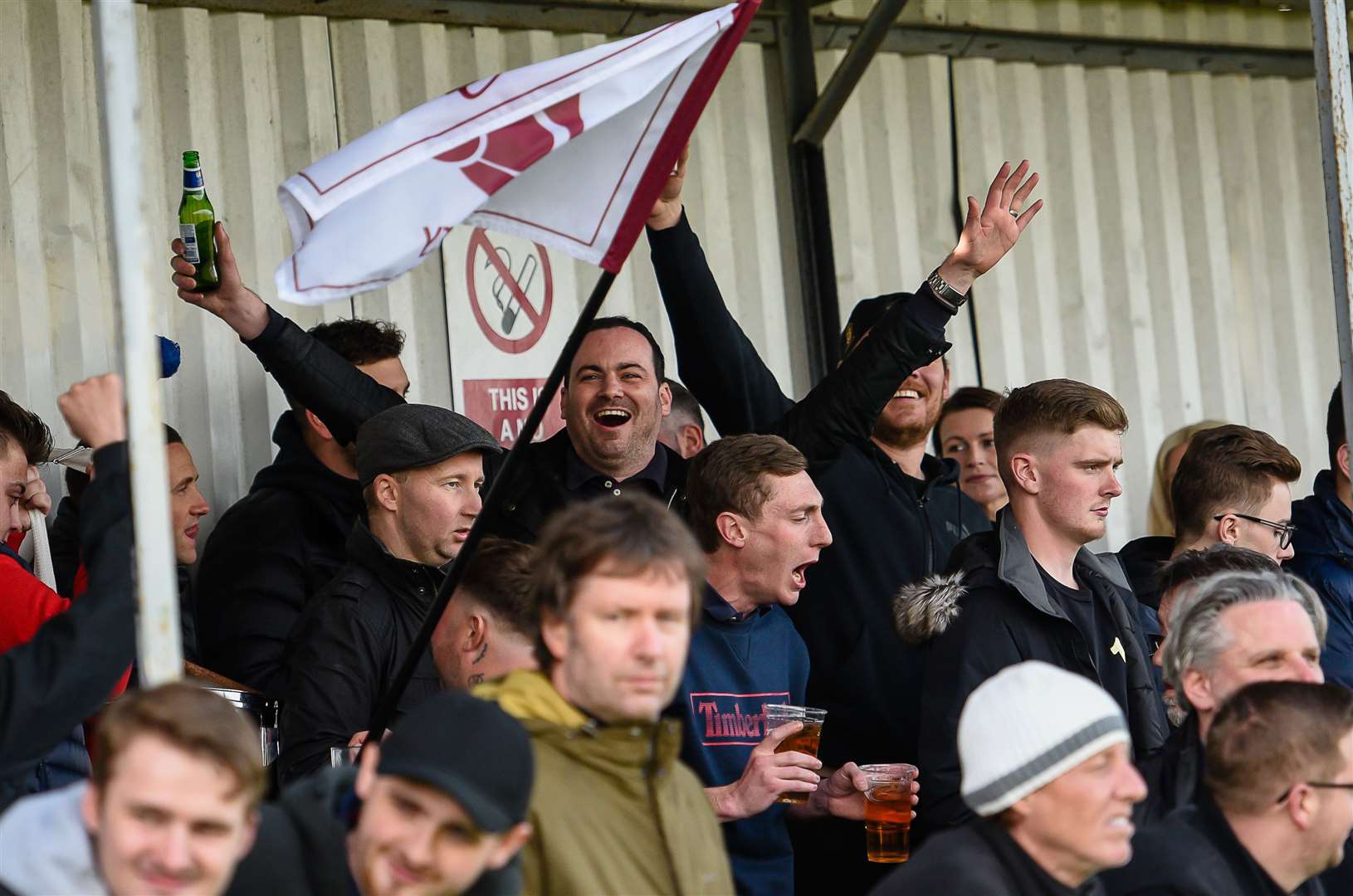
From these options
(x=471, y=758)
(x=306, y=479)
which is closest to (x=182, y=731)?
(x=471, y=758)

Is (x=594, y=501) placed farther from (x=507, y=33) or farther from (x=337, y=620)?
(x=507, y=33)

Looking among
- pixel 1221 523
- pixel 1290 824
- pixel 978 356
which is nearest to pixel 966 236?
pixel 1221 523

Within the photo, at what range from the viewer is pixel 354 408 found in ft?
18.1

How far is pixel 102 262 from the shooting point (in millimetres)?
6098

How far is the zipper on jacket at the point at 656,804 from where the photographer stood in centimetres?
317

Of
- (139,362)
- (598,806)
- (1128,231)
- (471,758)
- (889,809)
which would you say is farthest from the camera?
(1128,231)

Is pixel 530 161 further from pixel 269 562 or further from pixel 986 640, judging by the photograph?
pixel 269 562

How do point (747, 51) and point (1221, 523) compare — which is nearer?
point (1221, 523)

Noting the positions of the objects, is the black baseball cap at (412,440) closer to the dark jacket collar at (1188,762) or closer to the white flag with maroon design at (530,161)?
the white flag with maroon design at (530,161)

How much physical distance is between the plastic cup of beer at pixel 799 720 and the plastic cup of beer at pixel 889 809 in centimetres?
18

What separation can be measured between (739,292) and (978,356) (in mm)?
1148

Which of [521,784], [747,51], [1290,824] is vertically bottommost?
[1290,824]

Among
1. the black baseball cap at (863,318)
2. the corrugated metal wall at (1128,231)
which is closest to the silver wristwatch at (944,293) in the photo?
the black baseball cap at (863,318)

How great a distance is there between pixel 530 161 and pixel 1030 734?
1479 millimetres
